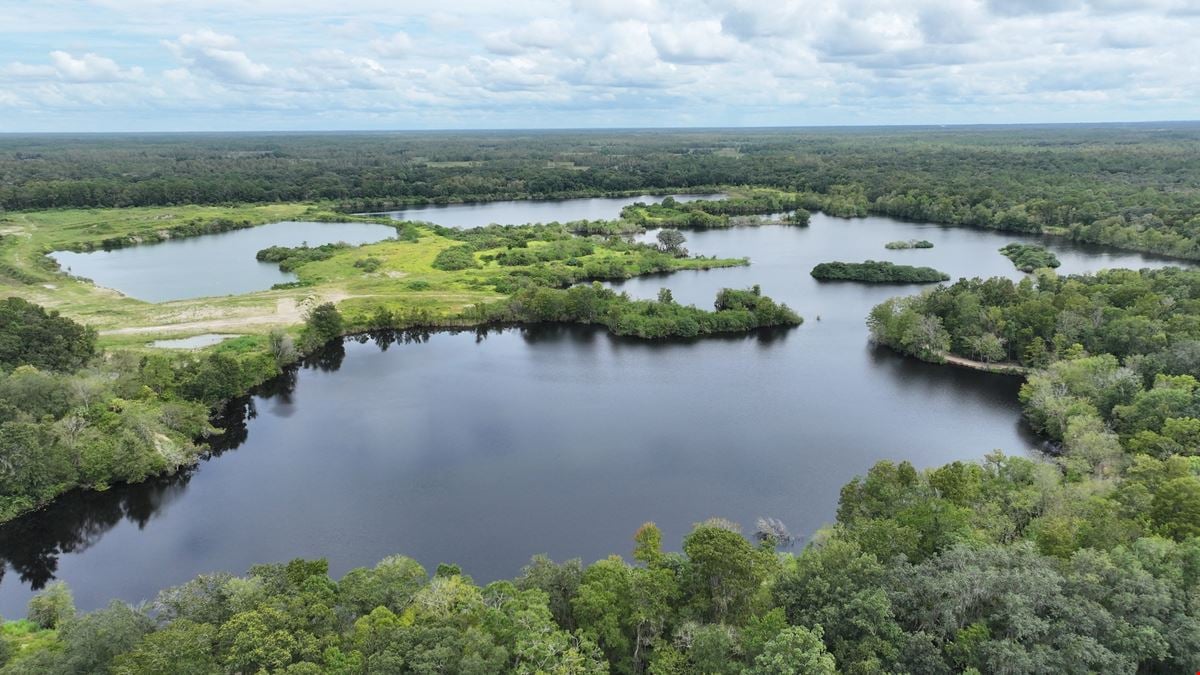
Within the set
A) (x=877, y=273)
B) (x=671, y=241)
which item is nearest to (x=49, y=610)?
(x=877, y=273)

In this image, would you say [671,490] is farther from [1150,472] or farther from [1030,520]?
[1150,472]

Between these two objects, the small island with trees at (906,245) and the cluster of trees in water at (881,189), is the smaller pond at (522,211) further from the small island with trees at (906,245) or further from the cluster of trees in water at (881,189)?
the small island with trees at (906,245)

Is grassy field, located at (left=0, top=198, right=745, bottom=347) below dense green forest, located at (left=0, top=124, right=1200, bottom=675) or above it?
above

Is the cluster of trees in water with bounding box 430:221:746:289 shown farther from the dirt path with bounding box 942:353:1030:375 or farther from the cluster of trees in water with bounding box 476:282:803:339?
the dirt path with bounding box 942:353:1030:375

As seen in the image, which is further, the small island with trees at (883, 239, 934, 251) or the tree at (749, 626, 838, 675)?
the small island with trees at (883, 239, 934, 251)

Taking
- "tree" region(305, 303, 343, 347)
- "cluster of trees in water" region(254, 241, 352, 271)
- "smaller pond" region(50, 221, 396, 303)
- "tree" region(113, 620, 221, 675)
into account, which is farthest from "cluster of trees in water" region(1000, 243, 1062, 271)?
"tree" region(113, 620, 221, 675)

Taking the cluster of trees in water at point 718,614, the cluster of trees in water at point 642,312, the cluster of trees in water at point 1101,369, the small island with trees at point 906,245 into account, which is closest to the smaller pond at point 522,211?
the small island with trees at point 906,245

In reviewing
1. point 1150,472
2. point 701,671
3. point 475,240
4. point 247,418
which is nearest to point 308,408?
point 247,418
